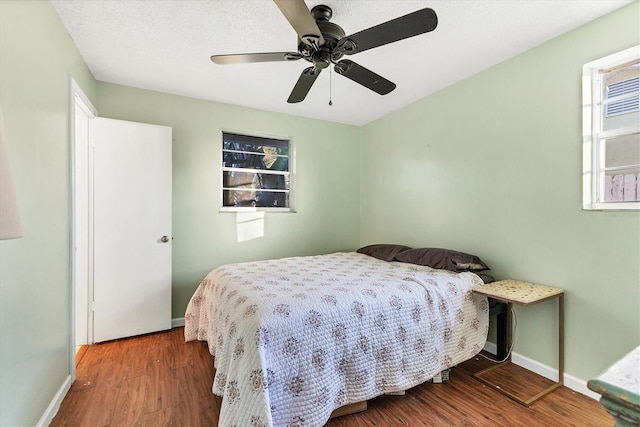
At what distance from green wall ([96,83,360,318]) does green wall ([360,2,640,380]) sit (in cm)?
129

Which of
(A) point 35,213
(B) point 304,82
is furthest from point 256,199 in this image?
(A) point 35,213

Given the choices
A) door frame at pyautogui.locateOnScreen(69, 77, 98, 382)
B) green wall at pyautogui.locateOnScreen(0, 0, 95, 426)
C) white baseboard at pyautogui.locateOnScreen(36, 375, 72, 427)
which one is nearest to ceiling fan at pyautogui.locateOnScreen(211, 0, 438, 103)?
green wall at pyautogui.locateOnScreen(0, 0, 95, 426)

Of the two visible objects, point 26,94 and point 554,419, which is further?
point 554,419

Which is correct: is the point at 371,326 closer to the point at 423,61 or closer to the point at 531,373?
the point at 531,373

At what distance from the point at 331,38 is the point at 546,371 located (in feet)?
8.95

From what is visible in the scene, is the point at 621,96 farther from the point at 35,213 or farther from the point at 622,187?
the point at 35,213

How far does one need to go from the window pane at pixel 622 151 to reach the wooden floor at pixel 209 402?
5.04 ft

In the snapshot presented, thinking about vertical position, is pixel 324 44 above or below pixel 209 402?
above

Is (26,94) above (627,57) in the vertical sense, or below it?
below

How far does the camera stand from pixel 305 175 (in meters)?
3.88

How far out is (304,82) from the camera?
204 centimetres

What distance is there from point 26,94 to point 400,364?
8.35ft

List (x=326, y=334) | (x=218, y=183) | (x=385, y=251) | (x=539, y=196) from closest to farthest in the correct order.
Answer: (x=326, y=334), (x=539, y=196), (x=385, y=251), (x=218, y=183)

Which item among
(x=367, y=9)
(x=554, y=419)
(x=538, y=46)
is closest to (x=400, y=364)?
(x=554, y=419)
